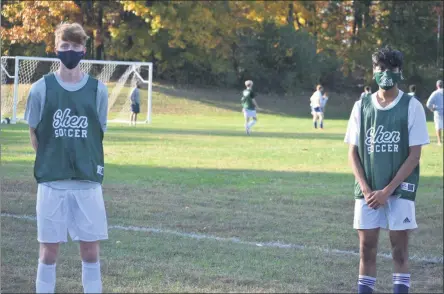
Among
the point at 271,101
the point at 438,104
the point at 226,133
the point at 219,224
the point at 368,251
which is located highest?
the point at 271,101

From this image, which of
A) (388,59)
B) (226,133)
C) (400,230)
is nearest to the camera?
(400,230)

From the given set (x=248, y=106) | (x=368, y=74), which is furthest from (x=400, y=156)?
(x=368, y=74)

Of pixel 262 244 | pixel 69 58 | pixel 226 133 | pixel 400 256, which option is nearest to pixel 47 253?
pixel 69 58

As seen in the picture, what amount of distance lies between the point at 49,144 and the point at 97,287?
1094 mm

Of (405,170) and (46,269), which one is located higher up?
(405,170)

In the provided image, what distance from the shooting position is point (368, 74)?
55969 millimetres

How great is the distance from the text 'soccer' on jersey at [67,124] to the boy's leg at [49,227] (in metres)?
0.41

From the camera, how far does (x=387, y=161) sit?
22.3 ft

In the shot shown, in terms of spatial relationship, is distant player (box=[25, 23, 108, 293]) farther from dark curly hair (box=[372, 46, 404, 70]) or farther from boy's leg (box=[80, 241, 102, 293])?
dark curly hair (box=[372, 46, 404, 70])

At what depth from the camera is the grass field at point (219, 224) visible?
28.1 feet

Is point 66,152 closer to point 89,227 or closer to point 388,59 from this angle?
point 89,227

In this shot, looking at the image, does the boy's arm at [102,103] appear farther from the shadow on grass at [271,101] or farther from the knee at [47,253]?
the shadow on grass at [271,101]

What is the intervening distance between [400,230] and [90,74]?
13.3 m

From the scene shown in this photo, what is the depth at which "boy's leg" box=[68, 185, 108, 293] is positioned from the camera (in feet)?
19.2
